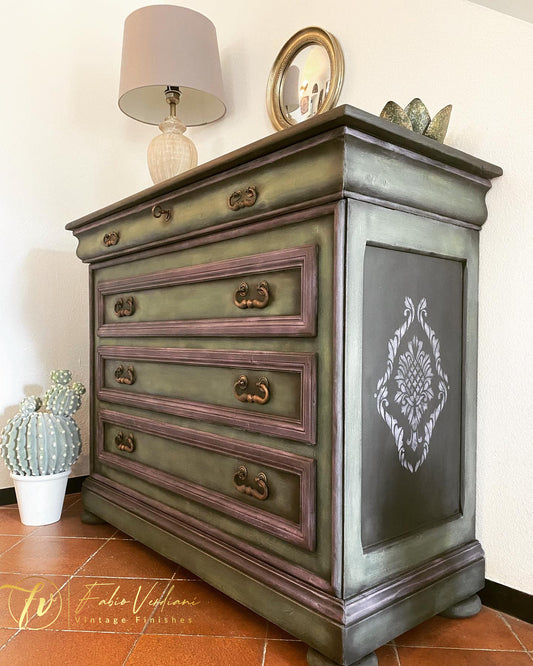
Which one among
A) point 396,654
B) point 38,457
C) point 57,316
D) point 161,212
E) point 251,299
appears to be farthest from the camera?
point 57,316

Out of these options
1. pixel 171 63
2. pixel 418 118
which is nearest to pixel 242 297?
pixel 418 118

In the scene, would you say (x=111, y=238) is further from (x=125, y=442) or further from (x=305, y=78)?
(x=305, y=78)

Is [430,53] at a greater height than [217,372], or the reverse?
[430,53]

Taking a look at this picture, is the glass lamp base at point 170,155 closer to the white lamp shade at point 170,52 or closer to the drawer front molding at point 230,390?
the white lamp shade at point 170,52

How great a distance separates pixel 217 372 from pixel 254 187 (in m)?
0.51

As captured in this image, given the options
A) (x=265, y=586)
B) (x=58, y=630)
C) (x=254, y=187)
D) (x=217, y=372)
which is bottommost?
(x=58, y=630)

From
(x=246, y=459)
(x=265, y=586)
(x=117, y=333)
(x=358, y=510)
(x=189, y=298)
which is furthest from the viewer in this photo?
Answer: (x=117, y=333)

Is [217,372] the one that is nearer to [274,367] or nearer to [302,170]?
[274,367]

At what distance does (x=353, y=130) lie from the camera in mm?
1087

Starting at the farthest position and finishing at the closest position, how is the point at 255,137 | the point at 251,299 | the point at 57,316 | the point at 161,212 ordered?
1. the point at 57,316
2. the point at 255,137
3. the point at 161,212
4. the point at 251,299

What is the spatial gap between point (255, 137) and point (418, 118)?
107 cm

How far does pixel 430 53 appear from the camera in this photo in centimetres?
156

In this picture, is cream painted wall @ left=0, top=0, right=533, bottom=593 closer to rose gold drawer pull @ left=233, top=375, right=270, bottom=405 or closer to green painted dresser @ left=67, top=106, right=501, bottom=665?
green painted dresser @ left=67, top=106, right=501, bottom=665

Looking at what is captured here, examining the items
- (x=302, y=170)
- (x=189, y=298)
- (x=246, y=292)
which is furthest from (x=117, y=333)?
(x=302, y=170)
